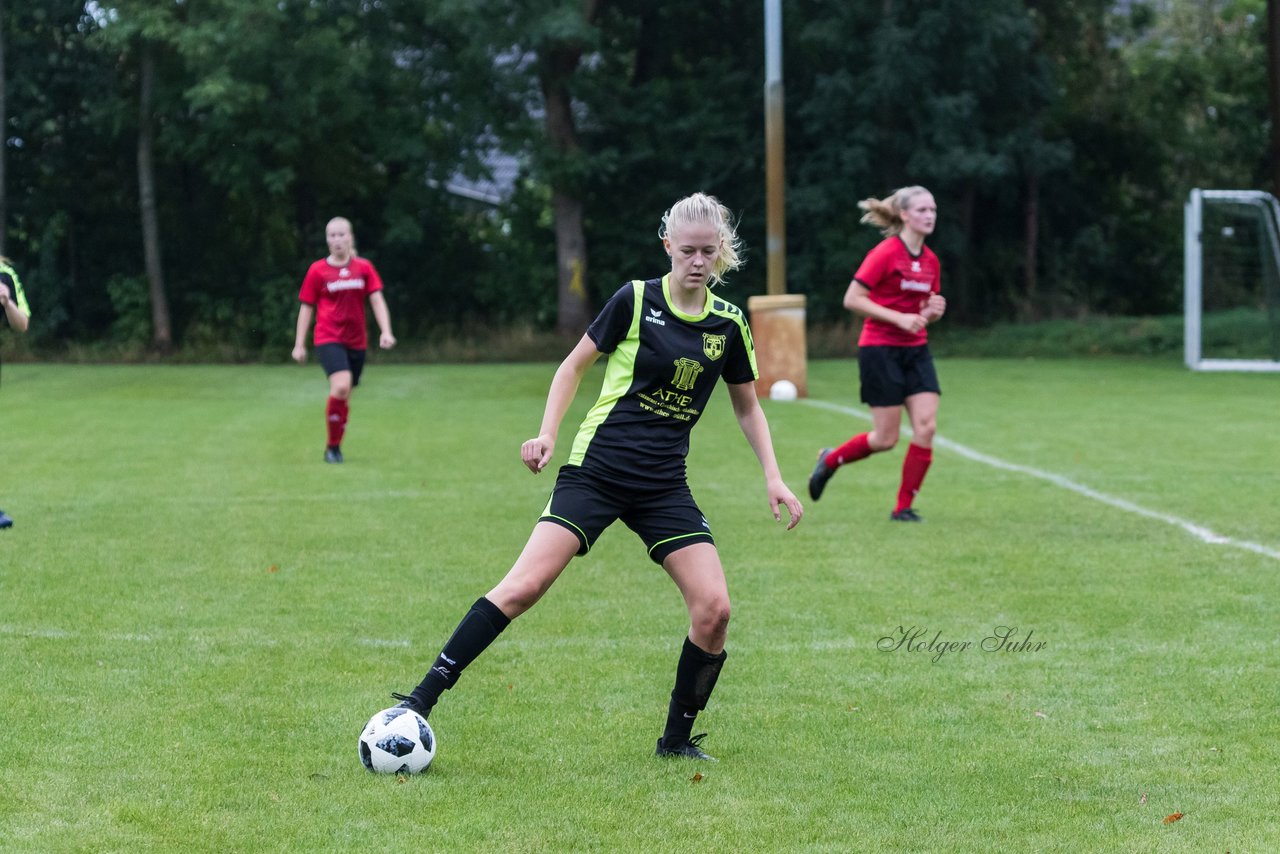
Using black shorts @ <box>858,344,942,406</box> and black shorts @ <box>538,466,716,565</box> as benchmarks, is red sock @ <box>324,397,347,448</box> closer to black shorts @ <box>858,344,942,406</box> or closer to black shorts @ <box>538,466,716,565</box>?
black shorts @ <box>858,344,942,406</box>

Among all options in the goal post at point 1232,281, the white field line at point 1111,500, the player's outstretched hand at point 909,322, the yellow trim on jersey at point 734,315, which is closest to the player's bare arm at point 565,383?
the yellow trim on jersey at point 734,315

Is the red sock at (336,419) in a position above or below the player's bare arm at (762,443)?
below

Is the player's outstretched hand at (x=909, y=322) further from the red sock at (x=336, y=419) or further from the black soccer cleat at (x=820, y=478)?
the red sock at (x=336, y=419)

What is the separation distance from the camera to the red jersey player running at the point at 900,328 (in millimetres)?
9969

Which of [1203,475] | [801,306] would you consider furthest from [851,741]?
[801,306]

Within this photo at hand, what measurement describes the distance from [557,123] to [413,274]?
457 cm

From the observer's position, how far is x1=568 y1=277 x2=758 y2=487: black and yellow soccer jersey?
16.6ft

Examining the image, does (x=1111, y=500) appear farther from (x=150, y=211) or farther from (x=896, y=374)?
(x=150, y=211)

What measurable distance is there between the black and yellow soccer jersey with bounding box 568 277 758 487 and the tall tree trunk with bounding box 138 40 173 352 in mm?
29353

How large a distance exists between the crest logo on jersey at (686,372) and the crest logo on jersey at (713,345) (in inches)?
2.0

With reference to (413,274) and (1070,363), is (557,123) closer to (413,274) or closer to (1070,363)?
(413,274)

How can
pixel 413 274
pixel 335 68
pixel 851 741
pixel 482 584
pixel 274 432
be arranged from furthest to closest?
1. pixel 413 274
2. pixel 335 68
3. pixel 274 432
4. pixel 482 584
5. pixel 851 741

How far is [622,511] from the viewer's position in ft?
16.8

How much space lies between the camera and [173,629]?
6.98 metres
